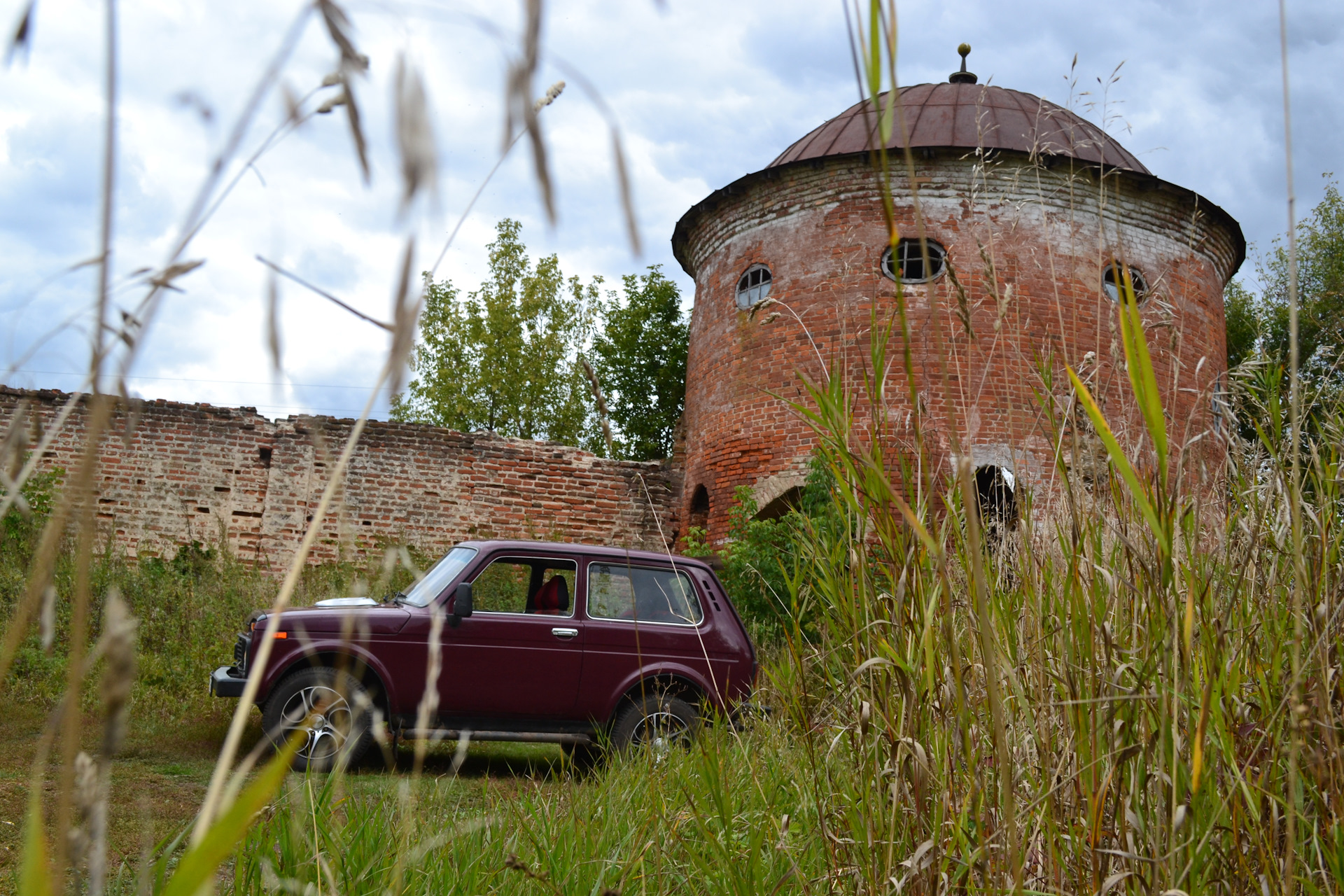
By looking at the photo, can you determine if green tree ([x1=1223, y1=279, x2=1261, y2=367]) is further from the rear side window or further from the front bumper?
the front bumper

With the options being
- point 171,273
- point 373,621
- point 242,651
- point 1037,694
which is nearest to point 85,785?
point 171,273

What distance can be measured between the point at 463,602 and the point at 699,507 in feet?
25.9

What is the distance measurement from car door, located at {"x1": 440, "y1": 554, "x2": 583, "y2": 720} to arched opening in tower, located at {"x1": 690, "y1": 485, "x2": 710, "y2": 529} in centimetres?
705

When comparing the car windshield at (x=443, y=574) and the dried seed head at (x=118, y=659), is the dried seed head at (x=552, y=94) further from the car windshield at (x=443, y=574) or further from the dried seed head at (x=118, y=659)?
the car windshield at (x=443, y=574)

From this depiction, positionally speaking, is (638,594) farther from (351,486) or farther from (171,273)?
(351,486)

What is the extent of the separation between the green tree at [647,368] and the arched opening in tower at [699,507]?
10593 mm

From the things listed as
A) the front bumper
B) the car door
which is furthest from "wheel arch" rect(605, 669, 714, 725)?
the front bumper

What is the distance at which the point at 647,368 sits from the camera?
24797 millimetres

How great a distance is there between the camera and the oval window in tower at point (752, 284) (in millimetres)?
12414

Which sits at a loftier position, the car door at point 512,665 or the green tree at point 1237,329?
the green tree at point 1237,329

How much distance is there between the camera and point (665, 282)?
83.4 ft

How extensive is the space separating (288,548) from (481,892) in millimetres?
10922

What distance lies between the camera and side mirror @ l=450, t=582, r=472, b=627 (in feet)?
19.1

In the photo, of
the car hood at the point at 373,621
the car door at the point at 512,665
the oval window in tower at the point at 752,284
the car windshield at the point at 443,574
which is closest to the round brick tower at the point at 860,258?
the oval window in tower at the point at 752,284
